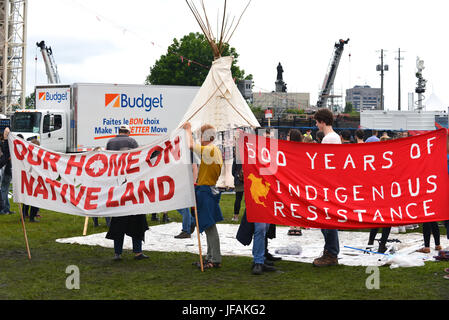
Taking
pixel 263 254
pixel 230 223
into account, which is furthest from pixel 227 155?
pixel 263 254

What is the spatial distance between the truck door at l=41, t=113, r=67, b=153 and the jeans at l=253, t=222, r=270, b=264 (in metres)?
19.7

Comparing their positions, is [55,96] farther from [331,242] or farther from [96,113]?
[331,242]

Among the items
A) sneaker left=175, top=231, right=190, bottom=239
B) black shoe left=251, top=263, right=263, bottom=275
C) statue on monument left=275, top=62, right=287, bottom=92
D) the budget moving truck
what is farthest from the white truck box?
statue on monument left=275, top=62, right=287, bottom=92

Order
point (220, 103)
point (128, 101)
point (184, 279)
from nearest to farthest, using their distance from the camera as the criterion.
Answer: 1. point (184, 279)
2. point (220, 103)
3. point (128, 101)

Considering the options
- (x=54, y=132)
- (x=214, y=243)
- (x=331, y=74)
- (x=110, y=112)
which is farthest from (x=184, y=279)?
(x=331, y=74)

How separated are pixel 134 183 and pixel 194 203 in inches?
38.2

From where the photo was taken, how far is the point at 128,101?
975 inches

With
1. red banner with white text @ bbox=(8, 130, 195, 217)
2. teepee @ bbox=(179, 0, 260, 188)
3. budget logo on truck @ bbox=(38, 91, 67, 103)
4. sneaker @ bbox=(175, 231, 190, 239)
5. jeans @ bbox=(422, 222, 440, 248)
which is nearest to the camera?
red banner with white text @ bbox=(8, 130, 195, 217)

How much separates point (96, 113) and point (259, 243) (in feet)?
59.3

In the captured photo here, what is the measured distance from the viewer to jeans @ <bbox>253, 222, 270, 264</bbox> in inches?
298

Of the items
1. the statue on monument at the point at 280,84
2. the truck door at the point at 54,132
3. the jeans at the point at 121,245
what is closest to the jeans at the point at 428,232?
the jeans at the point at 121,245

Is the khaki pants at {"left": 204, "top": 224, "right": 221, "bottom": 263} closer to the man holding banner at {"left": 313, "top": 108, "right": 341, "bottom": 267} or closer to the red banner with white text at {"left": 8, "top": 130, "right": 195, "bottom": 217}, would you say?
the red banner with white text at {"left": 8, "top": 130, "right": 195, "bottom": 217}

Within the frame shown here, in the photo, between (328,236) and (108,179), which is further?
(108,179)

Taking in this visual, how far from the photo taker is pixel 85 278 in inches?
287
